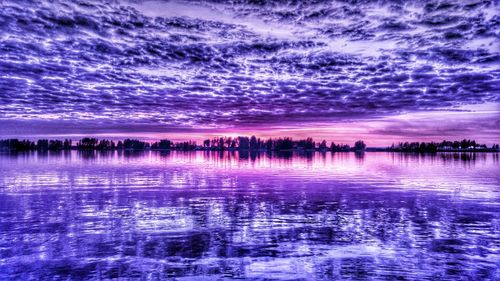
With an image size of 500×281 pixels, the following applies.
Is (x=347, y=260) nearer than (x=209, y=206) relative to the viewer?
Yes

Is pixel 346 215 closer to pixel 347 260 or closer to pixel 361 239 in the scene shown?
pixel 361 239

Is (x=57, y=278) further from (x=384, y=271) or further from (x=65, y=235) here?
(x=384, y=271)

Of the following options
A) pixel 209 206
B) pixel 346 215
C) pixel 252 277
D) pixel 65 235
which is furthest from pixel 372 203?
pixel 65 235

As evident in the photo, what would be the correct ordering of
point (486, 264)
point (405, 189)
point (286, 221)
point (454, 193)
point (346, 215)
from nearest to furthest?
point (486, 264) → point (286, 221) → point (346, 215) → point (454, 193) → point (405, 189)

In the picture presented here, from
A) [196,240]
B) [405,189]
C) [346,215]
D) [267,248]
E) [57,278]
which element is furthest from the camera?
[405,189]

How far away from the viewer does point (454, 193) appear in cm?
2845

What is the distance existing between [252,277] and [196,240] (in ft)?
14.1

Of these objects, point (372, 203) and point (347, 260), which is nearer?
point (347, 260)

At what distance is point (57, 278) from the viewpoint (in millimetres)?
10078

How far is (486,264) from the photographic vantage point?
11344 millimetres

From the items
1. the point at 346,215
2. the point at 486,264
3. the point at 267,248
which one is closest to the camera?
the point at 486,264

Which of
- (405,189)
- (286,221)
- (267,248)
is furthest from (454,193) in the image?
(267,248)

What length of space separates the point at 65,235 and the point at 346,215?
44.5 ft

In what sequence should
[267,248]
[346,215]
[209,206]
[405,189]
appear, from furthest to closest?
[405,189] < [209,206] < [346,215] < [267,248]
